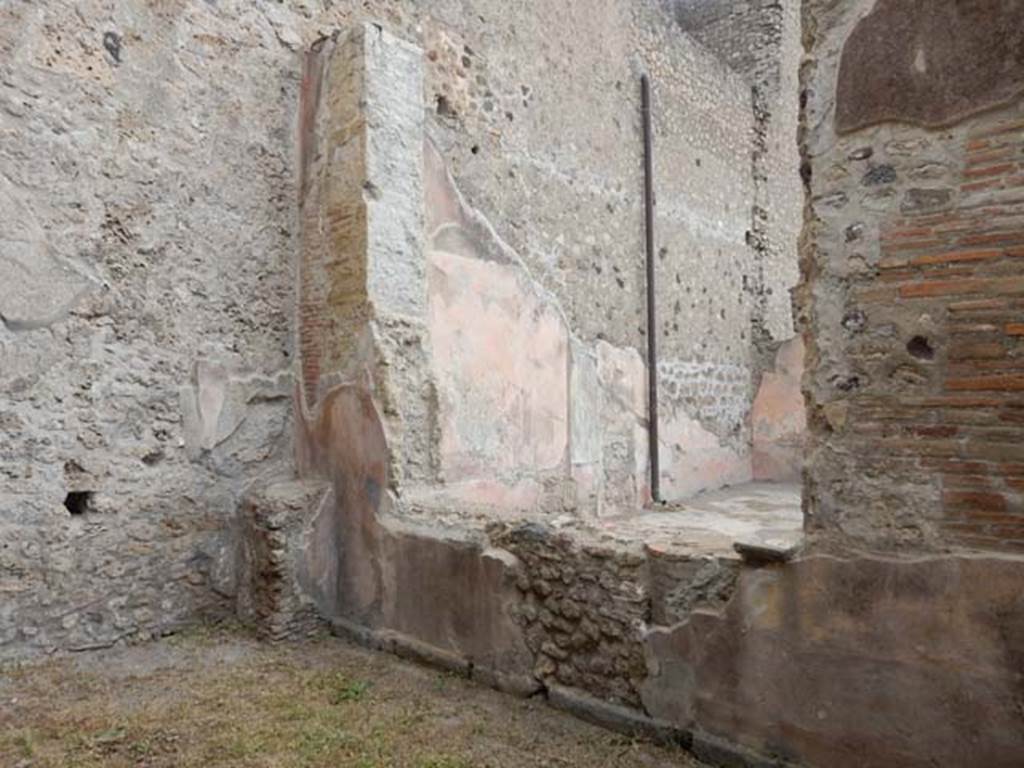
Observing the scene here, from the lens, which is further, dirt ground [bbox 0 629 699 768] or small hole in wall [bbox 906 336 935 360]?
dirt ground [bbox 0 629 699 768]

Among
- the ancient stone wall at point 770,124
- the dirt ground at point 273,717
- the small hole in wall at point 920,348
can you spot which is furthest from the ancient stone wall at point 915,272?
the ancient stone wall at point 770,124

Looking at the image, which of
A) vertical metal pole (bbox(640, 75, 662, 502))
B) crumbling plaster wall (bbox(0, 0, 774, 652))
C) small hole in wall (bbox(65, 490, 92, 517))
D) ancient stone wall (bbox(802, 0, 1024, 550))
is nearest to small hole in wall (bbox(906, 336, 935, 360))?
ancient stone wall (bbox(802, 0, 1024, 550))

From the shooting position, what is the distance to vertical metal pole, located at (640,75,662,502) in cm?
748

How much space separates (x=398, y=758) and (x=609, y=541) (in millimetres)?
1070

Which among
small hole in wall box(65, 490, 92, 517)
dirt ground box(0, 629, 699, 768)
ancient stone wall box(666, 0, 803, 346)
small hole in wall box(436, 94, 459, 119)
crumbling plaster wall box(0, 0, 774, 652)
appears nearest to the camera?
dirt ground box(0, 629, 699, 768)

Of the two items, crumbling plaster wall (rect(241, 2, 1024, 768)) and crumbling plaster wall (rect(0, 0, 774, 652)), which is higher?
crumbling plaster wall (rect(0, 0, 774, 652))

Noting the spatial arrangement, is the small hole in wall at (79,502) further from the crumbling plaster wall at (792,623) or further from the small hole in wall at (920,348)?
the small hole in wall at (920,348)

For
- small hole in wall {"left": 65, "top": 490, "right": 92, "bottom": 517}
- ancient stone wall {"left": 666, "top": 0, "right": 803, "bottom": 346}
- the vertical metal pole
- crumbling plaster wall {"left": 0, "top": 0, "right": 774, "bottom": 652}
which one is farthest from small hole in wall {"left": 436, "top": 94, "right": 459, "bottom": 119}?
ancient stone wall {"left": 666, "top": 0, "right": 803, "bottom": 346}

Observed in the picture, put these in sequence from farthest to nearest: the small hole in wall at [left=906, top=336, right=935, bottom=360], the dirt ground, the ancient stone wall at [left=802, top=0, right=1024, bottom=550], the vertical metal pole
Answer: the vertical metal pole → the dirt ground → the small hole in wall at [left=906, top=336, right=935, bottom=360] → the ancient stone wall at [left=802, top=0, right=1024, bottom=550]

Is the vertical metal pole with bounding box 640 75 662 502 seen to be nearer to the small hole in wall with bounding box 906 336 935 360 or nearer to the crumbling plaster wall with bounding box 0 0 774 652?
the crumbling plaster wall with bounding box 0 0 774 652

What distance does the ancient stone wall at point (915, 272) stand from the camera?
7.24 feet

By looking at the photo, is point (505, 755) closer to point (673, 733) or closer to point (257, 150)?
point (673, 733)

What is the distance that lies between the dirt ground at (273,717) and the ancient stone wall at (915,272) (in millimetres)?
1155

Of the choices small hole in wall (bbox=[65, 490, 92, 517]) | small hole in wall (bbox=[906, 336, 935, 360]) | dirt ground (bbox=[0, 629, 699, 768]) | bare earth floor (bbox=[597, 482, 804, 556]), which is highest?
small hole in wall (bbox=[906, 336, 935, 360])
